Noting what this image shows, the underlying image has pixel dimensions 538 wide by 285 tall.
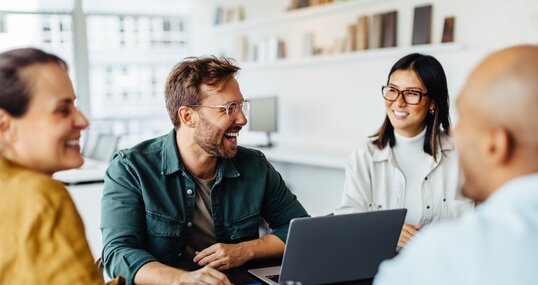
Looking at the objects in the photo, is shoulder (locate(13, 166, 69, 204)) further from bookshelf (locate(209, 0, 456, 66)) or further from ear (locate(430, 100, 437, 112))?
bookshelf (locate(209, 0, 456, 66))

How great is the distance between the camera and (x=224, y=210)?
2.00 metres

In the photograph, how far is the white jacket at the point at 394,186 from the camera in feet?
7.68

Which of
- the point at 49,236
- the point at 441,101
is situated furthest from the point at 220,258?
the point at 441,101

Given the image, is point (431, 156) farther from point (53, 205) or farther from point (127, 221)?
point (53, 205)

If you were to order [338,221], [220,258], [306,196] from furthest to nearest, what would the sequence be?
1. [306,196]
2. [220,258]
3. [338,221]

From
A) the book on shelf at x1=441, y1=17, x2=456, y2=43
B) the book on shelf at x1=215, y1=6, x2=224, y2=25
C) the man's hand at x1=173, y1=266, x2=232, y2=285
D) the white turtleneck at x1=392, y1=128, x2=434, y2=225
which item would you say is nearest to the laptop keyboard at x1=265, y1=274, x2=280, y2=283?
the man's hand at x1=173, y1=266, x2=232, y2=285

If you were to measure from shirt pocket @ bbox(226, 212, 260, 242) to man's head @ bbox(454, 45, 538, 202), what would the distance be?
1121 mm

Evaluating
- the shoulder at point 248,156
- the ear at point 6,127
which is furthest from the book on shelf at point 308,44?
the ear at point 6,127

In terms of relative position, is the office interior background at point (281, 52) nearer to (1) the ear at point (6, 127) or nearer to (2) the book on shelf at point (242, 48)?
(2) the book on shelf at point (242, 48)

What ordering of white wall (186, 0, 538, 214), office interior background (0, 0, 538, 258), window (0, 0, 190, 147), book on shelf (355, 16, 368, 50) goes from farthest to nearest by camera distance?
window (0, 0, 190, 147) → book on shelf (355, 16, 368, 50) → office interior background (0, 0, 538, 258) → white wall (186, 0, 538, 214)

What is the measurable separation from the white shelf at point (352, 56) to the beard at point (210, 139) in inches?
101

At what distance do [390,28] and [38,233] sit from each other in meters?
3.89

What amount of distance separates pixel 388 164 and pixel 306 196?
322 cm

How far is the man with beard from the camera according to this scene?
183 centimetres
